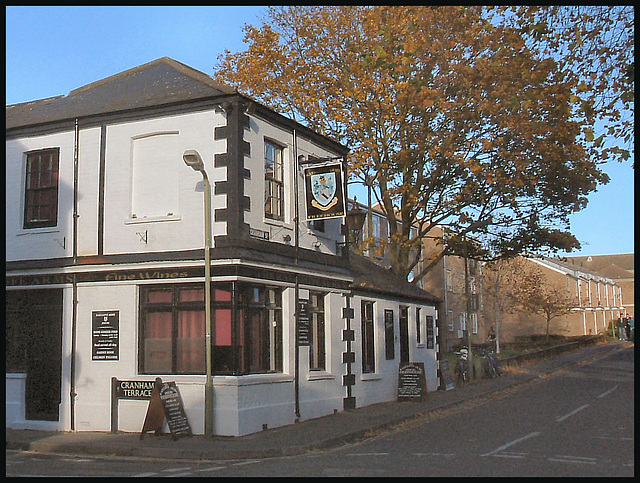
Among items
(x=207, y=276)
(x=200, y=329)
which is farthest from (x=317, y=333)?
(x=207, y=276)

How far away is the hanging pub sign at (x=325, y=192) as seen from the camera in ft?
54.1

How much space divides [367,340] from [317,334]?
124 inches

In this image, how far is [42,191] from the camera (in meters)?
16.5

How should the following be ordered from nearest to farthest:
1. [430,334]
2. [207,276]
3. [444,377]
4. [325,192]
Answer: [207,276] < [325,192] < [444,377] < [430,334]

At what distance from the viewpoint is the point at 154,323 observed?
1503 centimetres

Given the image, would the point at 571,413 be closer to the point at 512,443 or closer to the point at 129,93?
the point at 512,443

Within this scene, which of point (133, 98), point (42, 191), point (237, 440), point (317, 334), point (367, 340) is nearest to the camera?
point (237, 440)

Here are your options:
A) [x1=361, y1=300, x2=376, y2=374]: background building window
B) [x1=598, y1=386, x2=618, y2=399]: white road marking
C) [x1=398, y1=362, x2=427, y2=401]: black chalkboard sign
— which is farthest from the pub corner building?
[x1=598, y1=386, x2=618, y2=399]: white road marking

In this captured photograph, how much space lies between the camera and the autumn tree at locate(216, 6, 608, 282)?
68.9 ft

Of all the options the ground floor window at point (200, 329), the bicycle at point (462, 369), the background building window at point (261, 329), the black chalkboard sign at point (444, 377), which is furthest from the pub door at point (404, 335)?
the ground floor window at point (200, 329)

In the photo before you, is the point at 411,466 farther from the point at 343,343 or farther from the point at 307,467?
the point at 343,343

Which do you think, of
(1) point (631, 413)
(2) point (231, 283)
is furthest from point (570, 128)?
(2) point (231, 283)

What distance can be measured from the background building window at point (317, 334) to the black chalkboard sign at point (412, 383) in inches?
166

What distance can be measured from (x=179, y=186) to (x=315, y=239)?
415 centimetres
